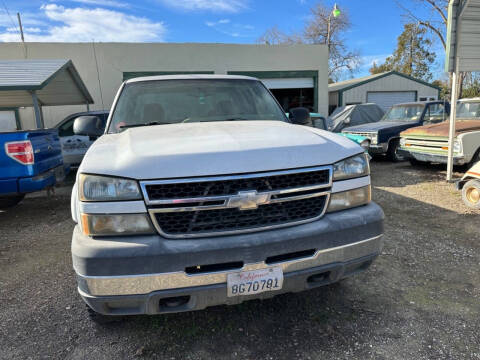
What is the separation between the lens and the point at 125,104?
3.24 metres

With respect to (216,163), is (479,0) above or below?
above

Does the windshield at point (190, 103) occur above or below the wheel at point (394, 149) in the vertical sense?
above

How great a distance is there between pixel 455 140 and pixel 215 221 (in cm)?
723

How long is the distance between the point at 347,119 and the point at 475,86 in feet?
74.7

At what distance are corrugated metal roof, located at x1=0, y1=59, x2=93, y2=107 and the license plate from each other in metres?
5.88

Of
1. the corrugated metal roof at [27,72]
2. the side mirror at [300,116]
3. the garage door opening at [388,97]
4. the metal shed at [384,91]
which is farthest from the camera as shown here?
the garage door opening at [388,97]

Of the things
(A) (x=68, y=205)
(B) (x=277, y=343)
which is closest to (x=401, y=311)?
(B) (x=277, y=343)

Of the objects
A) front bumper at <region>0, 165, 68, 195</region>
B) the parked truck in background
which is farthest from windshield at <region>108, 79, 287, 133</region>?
the parked truck in background

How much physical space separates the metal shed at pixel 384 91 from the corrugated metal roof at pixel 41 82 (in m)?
16.8

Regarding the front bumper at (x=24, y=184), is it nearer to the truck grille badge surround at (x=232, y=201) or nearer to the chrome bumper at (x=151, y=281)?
the chrome bumper at (x=151, y=281)

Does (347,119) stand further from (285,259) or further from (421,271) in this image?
(285,259)

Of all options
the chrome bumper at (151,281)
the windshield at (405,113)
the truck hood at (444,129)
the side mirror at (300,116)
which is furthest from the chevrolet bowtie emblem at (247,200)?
the windshield at (405,113)

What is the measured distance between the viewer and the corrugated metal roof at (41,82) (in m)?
5.92

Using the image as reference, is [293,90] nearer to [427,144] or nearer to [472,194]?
[427,144]
